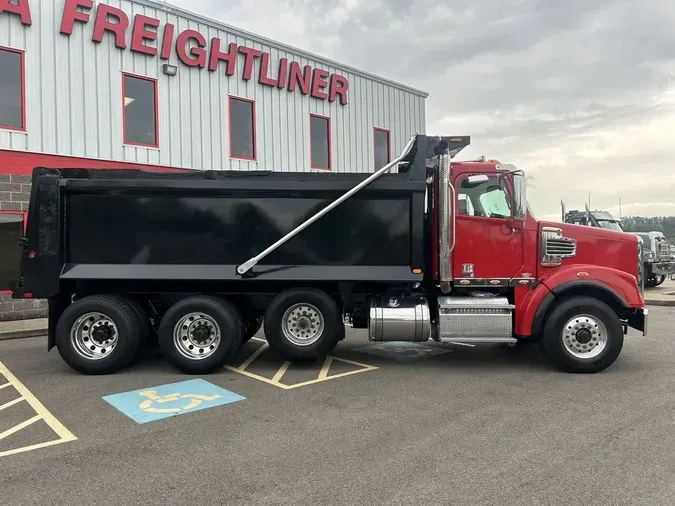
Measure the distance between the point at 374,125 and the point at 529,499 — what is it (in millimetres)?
15257

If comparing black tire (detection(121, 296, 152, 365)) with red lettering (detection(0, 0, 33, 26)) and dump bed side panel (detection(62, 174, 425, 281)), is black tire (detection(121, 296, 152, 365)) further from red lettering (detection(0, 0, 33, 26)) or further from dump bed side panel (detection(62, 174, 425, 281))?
red lettering (detection(0, 0, 33, 26))

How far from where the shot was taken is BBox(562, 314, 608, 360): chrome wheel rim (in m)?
6.49

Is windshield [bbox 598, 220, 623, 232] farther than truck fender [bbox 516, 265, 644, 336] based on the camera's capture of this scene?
Yes

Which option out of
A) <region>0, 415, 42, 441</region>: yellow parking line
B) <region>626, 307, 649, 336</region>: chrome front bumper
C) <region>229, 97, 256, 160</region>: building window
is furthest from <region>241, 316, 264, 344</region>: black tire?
<region>229, 97, 256, 160</region>: building window

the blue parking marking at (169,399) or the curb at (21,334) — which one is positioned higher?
the curb at (21,334)

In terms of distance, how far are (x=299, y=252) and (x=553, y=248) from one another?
3.39 meters

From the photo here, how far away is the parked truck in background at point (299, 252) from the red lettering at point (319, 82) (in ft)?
31.9

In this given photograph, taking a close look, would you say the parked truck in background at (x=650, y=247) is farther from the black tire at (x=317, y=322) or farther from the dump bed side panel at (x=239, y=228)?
the black tire at (x=317, y=322)

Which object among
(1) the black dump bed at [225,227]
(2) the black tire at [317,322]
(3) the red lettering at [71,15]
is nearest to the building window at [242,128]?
(3) the red lettering at [71,15]

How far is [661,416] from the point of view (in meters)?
4.83

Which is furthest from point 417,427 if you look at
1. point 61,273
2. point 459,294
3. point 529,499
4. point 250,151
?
point 250,151

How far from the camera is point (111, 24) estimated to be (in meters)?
11.9

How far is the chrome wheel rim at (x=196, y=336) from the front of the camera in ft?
21.8

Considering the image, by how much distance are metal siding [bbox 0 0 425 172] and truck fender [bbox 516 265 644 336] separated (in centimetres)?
978
